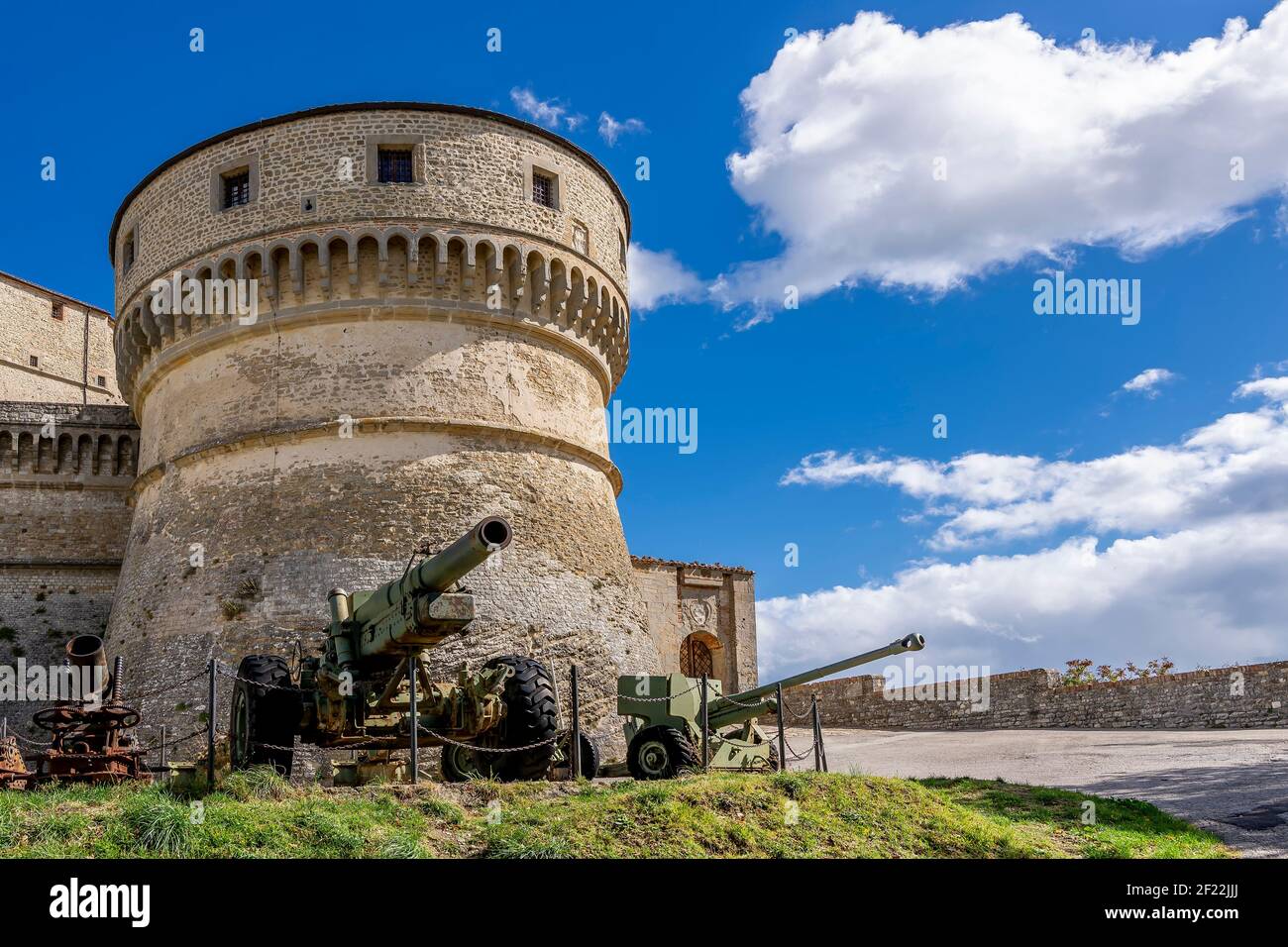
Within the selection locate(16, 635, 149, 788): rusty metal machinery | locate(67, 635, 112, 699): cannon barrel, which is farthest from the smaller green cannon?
locate(67, 635, 112, 699): cannon barrel

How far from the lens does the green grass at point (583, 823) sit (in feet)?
29.1

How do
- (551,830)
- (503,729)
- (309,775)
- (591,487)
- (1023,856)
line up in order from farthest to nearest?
(591,487) < (309,775) < (503,729) < (1023,856) < (551,830)

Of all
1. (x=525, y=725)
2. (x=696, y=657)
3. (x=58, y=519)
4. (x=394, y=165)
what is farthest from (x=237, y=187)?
(x=696, y=657)

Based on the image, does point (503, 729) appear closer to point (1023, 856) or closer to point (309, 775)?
point (309, 775)

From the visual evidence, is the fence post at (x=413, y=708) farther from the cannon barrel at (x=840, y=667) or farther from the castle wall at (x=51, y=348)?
the castle wall at (x=51, y=348)

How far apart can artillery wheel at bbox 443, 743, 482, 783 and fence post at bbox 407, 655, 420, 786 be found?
31.0 inches

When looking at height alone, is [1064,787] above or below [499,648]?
below

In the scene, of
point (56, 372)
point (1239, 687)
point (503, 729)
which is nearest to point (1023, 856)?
point (503, 729)

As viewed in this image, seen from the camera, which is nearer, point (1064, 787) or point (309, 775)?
point (1064, 787)

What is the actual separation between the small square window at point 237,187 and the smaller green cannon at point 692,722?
10146 millimetres

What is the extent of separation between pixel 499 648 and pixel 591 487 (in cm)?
384

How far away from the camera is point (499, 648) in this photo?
1711 cm

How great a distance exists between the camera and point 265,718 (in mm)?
12516

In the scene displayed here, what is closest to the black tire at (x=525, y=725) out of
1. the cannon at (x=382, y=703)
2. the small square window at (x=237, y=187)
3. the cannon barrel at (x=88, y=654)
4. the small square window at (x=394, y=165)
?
the cannon at (x=382, y=703)
